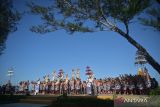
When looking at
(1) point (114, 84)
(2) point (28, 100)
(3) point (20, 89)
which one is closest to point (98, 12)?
(1) point (114, 84)

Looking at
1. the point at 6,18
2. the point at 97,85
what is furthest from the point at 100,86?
the point at 6,18

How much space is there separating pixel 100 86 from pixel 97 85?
0.68 feet

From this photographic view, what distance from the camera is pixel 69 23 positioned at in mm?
11312

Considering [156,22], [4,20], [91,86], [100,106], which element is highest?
[4,20]

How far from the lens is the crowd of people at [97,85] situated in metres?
15.3

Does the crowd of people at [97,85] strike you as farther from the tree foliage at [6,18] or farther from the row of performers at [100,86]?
the tree foliage at [6,18]

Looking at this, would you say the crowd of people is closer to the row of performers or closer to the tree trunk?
the row of performers

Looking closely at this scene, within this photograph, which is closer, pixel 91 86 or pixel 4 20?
pixel 4 20

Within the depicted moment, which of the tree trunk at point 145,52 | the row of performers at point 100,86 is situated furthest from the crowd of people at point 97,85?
the tree trunk at point 145,52

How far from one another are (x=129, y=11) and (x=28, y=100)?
921 centimetres

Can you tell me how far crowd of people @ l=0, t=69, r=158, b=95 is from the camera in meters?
15.3

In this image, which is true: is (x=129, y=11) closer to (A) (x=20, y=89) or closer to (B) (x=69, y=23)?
(B) (x=69, y=23)

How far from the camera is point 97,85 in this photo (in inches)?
709

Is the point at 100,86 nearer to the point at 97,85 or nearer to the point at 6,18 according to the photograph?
the point at 97,85
